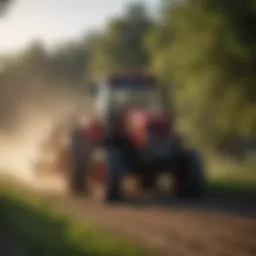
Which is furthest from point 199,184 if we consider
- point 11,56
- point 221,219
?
point 11,56

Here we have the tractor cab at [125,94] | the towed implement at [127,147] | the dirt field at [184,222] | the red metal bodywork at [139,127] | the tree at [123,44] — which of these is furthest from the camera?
the red metal bodywork at [139,127]

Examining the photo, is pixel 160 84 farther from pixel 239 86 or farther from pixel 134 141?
pixel 134 141

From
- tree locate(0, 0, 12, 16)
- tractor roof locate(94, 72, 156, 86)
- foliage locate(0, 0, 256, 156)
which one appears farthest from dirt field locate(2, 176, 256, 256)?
tree locate(0, 0, 12, 16)

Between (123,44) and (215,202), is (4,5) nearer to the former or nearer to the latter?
(123,44)

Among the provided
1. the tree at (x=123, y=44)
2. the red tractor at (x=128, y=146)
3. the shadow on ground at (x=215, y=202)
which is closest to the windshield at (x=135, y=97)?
the red tractor at (x=128, y=146)

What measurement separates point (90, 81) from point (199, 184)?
0.61 m

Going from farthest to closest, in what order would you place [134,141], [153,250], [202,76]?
[134,141] < [202,76] < [153,250]

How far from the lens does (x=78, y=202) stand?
2.91 meters

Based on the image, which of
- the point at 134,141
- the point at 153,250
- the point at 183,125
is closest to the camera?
the point at 153,250

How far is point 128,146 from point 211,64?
521 mm

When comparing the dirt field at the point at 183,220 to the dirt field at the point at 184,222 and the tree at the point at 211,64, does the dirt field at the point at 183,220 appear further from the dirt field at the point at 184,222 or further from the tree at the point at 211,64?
the tree at the point at 211,64

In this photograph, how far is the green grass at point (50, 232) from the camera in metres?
2.60

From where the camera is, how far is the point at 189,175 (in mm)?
3008

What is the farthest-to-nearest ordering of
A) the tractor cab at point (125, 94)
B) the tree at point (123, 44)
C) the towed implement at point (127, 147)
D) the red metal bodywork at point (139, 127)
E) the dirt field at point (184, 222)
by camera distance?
the red metal bodywork at point (139, 127) → the towed implement at point (127, 147) → the tractor cab at point (125, 94) → the tree at point (123, 44) → the dirt field at point (184, 222)
